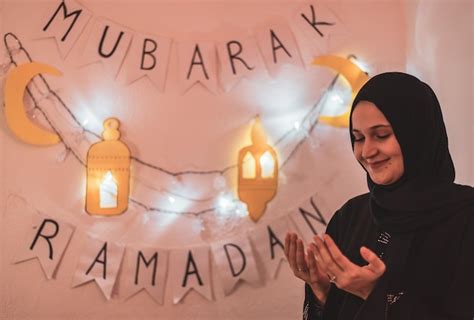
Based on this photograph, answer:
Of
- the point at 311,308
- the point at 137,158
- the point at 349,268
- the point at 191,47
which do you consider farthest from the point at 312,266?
the point at 191,47

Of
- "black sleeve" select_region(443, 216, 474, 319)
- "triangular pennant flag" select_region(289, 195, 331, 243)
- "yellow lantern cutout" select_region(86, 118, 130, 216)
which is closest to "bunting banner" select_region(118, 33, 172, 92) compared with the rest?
"yellow lantern cutout" select_region(86, 118, 130, 216)

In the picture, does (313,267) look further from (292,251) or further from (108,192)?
(108,192)

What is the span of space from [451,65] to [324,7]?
53 centimetres

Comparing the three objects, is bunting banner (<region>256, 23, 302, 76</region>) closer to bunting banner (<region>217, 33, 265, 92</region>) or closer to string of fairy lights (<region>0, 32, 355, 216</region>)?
bunting banner (<region>217, 33, 265, 92</region>)

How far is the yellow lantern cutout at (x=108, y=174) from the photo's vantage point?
171 centimetres

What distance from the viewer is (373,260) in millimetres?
894

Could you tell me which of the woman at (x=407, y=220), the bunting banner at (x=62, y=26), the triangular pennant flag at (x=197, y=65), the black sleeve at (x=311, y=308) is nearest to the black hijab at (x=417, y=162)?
the woman at (x=407, y=220)

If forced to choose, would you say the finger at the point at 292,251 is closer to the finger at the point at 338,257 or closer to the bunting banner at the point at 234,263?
the finger at the point at 338,257

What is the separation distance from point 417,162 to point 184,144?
3.11 ft

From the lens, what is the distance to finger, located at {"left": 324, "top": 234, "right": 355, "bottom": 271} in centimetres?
92

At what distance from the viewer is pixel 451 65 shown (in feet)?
5.03

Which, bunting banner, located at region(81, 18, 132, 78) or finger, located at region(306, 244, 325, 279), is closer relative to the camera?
finger, located at region(306, 244, 325, 279)

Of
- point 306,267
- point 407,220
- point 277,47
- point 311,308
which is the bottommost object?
point 311,308

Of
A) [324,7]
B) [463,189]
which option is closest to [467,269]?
[463,189]
